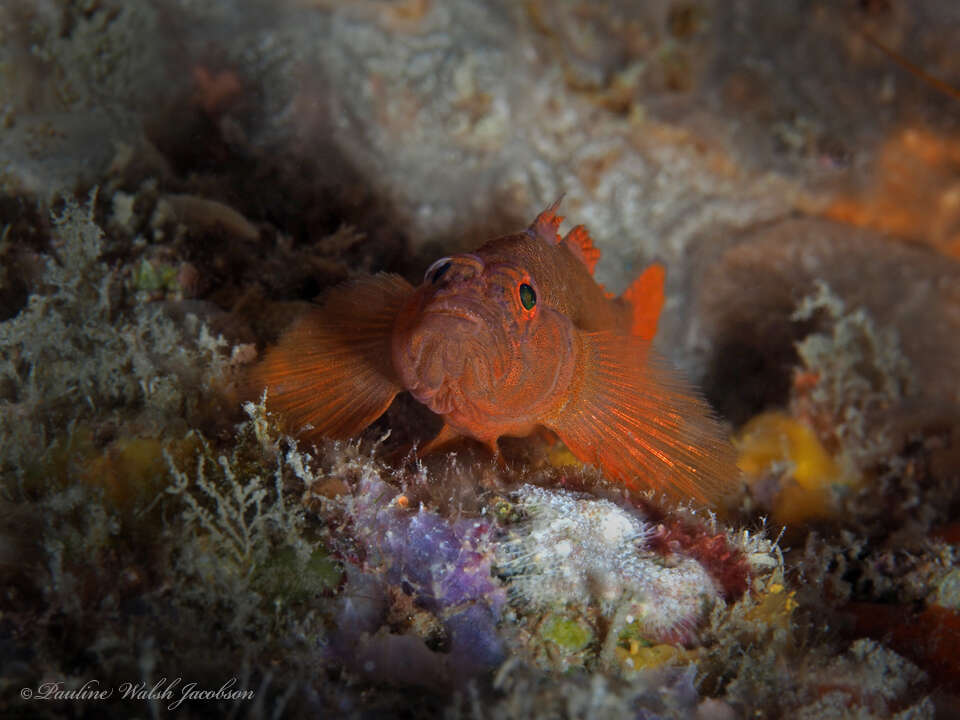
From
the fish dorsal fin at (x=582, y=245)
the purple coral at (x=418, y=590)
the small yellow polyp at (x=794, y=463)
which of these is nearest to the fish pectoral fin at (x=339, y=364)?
the purple coral at (x=418, y=590)

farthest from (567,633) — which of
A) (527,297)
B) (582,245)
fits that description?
(582,245)

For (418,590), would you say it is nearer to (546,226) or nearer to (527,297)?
(527,297)

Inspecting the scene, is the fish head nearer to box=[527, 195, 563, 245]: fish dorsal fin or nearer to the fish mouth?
the fish mouth

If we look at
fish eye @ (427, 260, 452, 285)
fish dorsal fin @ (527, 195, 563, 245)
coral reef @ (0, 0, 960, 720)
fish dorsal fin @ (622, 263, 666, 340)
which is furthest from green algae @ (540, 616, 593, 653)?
fish dorsal fin @ (622, 263, 666, 340)

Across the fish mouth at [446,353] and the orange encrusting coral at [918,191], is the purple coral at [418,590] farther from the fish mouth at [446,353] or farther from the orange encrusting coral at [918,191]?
the orange encrusting coral at [918,191]

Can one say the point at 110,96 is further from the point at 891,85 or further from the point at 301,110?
the point at 891,85

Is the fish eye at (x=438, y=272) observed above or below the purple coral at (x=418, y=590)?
above
